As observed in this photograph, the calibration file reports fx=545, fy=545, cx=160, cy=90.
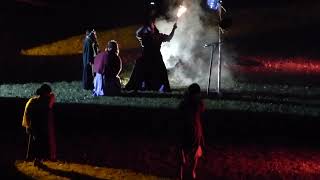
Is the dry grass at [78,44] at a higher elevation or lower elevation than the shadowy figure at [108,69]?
higher

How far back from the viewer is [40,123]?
389 inches

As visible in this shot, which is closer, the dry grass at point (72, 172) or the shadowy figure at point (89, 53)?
the dry grass at point (72, 172)

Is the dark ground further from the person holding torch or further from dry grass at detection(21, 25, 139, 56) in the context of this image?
dry grass at detection(21, 25, 139, 56)

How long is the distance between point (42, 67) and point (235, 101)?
10.2m

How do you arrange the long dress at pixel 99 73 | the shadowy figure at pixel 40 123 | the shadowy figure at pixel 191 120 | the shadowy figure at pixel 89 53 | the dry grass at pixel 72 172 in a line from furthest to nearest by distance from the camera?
1. the shadowy figure at pixel 89 53
2. the long dress at pixel 99 73
3. the shadowy figure at pixel 40 123
4. the dry grass at pixel 72 172
5. the shadowy figure at pixel 191 120

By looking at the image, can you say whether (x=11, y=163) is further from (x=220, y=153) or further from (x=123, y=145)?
(x=220, y=153)

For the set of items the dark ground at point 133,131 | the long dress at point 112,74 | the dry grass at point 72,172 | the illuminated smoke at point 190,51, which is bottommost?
the dry grass at point 72,172

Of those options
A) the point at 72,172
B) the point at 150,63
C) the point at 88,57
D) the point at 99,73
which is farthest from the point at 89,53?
the point at 72,172

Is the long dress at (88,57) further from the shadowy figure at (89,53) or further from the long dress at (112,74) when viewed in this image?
the long dress at (112,74)

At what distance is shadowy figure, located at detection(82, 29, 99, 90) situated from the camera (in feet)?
58.5

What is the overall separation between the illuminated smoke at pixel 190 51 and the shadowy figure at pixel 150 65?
2.03 meters

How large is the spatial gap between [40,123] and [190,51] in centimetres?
1328

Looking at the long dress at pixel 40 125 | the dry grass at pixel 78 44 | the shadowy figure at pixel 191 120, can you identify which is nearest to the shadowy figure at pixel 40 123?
the long dress at pixel 40 125

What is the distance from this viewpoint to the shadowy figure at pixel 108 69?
1648 cm
